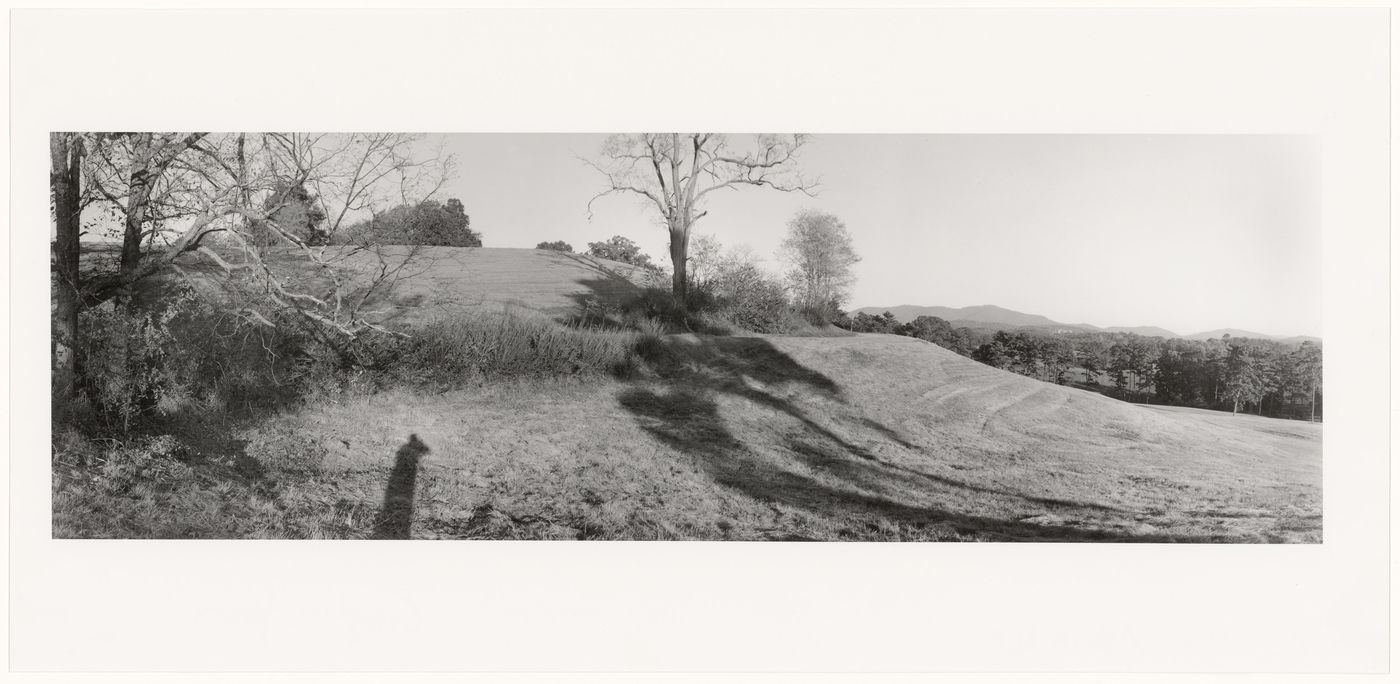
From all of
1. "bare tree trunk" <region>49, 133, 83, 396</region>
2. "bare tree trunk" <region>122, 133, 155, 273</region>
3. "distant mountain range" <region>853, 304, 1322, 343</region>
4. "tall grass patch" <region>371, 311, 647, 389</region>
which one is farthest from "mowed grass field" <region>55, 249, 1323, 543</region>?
"bare tree trunk" <region>122, 133, 155, 273</region>

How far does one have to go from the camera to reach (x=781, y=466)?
436 centimetres

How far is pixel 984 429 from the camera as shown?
4.54m

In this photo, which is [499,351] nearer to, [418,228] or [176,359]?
[418,228]

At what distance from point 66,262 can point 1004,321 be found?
25.7 ft

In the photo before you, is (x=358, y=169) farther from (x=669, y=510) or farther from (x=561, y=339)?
(x=669, y=510)

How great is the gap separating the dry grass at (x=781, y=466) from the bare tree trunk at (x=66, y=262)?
100 centimetres

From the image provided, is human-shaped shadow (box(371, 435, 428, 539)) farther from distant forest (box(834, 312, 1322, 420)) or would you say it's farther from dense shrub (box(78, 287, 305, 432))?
distant forest (box(834, 312, 1322, 420))

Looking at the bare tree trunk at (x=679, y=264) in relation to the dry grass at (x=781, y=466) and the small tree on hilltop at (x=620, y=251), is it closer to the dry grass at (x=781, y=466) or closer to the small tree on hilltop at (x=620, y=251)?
the small tree on hilltop at (x=620, y=251)

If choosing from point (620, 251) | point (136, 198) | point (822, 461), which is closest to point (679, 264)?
point (620, 251)

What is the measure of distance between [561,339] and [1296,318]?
20.0 ft

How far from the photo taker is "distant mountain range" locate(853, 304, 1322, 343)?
4.35m

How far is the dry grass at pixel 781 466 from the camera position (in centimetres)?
386

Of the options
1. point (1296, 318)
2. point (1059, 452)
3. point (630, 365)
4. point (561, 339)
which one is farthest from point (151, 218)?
point (1296, 318)

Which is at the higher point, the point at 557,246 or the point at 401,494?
the point at 557,246
